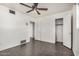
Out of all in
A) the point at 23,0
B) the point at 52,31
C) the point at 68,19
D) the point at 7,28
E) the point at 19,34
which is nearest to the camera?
the point at 23,0

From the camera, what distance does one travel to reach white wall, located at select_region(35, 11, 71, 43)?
5.32 meters

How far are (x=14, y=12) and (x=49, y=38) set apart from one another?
11.0ft

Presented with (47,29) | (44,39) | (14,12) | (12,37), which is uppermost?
(14,12)

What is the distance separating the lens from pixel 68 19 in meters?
4.01

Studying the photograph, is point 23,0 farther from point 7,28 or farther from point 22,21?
point 22,21

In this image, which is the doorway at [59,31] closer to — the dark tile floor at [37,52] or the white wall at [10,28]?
the dark tile floor at [37,52]

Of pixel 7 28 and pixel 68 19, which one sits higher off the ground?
pixel 68 19

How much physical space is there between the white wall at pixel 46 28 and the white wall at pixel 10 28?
1803 mm

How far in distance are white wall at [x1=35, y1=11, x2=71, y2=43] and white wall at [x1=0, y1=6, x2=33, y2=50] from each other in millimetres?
1803

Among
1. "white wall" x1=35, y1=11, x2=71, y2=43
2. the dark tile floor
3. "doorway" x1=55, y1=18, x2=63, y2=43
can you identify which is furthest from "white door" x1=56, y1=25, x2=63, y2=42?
the dark tile floor

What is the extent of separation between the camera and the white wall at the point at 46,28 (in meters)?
5.32

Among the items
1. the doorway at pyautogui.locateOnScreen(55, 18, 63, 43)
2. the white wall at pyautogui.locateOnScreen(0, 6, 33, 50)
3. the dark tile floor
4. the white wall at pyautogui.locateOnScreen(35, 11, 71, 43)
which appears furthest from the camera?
the doorway at pyautogui.locateOnScreen(55, 18, 63, 43)

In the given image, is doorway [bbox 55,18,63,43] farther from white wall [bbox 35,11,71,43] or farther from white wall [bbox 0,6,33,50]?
white wall [bbox 0,6,33,50]

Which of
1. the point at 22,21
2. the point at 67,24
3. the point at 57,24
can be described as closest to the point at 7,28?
the point at 22,21
